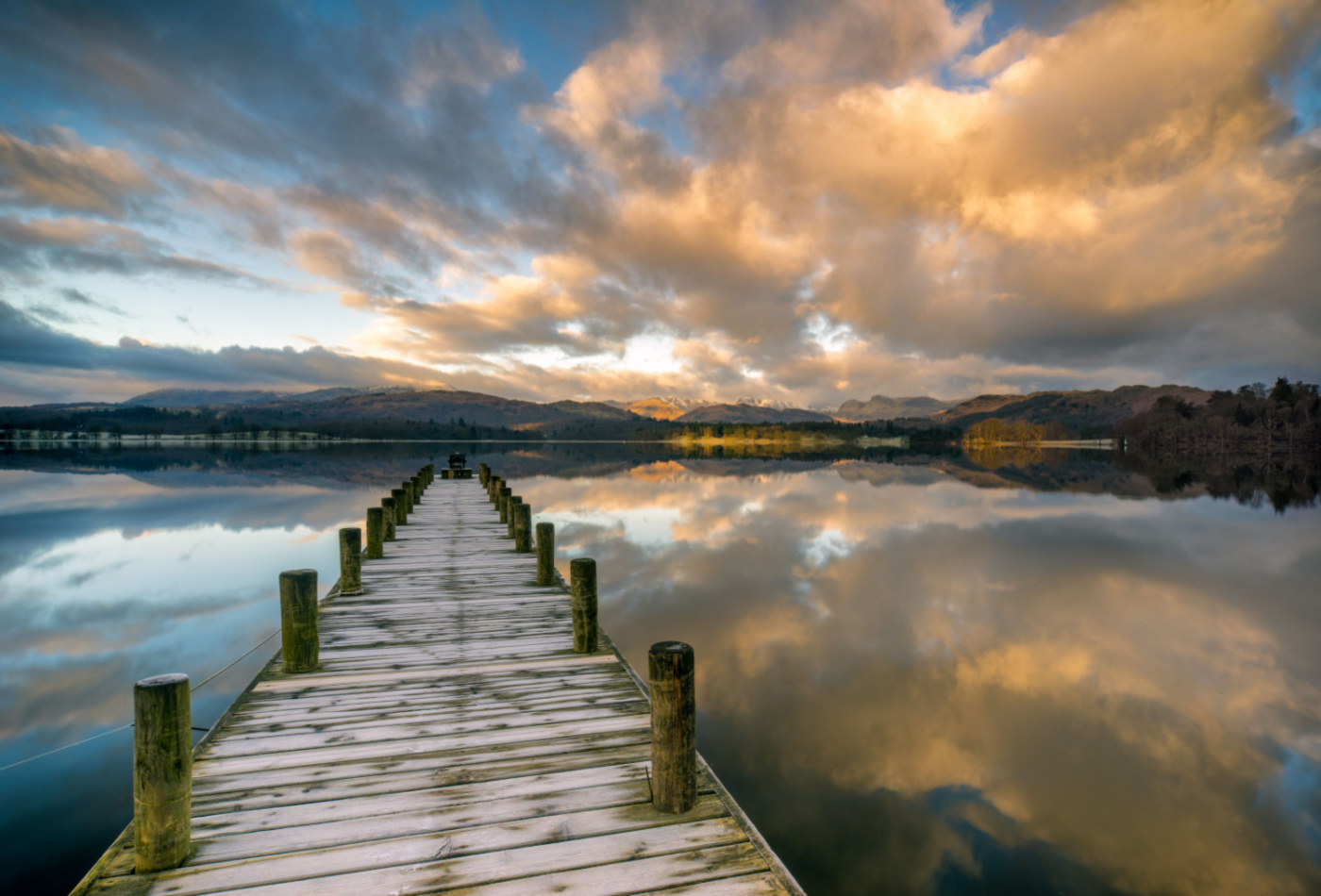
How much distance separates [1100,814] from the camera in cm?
625

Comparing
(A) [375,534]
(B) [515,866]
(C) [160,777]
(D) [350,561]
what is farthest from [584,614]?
(A) [375,534]

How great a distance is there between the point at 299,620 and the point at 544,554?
4514 mm

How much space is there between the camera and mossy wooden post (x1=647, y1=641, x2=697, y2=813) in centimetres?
393

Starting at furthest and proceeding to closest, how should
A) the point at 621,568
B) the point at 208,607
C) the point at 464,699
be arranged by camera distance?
the point at 621,568 < the point at 208,607 < the point at 464,699

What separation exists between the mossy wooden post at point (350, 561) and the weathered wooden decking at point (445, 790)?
7.94 ft

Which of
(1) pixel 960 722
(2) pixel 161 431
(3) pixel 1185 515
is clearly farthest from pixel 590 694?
(2) pixel 161 431

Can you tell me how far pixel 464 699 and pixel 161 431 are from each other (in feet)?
814

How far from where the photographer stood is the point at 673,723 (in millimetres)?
3955

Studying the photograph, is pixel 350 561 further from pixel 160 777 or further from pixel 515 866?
pixel 515 866

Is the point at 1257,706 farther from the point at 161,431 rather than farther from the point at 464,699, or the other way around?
the point at 161,431

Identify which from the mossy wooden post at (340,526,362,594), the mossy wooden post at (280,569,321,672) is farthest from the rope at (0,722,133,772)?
the mossy wooden post at (340,526,362,594)

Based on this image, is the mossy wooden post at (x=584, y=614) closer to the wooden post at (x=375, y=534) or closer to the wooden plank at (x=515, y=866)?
the wooden plank at (x=515, y=866)

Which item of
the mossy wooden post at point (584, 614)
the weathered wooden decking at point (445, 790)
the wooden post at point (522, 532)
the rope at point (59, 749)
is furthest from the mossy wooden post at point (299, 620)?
the wooden post at point (522, 532)

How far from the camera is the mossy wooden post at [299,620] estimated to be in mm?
6438
